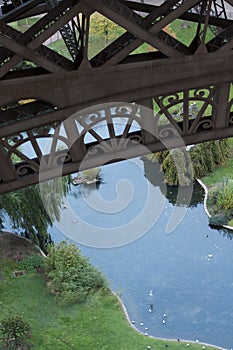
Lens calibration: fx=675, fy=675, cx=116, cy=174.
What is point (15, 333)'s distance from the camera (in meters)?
13.0

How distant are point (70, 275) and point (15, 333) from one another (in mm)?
2163

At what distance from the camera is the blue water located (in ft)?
45.9

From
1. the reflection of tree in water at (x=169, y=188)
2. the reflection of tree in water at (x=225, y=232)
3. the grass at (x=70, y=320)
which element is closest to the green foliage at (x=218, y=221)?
the reflection of tree in water at (x=225, y=232)

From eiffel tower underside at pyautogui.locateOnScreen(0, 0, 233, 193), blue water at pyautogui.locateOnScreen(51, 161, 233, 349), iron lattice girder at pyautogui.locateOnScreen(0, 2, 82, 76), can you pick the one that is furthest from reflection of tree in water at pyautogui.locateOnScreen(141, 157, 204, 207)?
iron lattice girder at pyautogui.locateOnScreen(0, 2, 82, 76)

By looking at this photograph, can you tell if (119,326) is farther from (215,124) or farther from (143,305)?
(215,124)

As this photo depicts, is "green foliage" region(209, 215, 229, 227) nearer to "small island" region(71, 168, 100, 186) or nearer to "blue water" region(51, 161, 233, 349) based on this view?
"blue water" region(51, 161, 233, 349)

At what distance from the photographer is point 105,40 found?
2528 cm

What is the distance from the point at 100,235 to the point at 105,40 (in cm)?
1031

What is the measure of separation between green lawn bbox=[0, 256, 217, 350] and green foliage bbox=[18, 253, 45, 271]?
0.38 metres

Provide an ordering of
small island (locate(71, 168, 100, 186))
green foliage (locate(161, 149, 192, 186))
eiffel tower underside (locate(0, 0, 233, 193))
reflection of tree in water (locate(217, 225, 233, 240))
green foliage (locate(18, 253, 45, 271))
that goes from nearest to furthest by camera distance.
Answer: eiffel tower underside (locate(0, 0, 233, 193)), green foliage (locate(18, 253, 45, 271)), reflection of tree in water (locate(217, 225, 233, 240)), green foliage (locate(161, 149, 192, 186)), small island (locate(71, 168, 100, 186))

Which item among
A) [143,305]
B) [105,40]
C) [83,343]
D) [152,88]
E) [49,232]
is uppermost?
[105,40]

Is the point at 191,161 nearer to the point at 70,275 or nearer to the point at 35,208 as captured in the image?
the point at 35,208

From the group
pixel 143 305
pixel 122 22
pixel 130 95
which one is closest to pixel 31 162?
pixel 130 95

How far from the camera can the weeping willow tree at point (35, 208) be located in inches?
618
